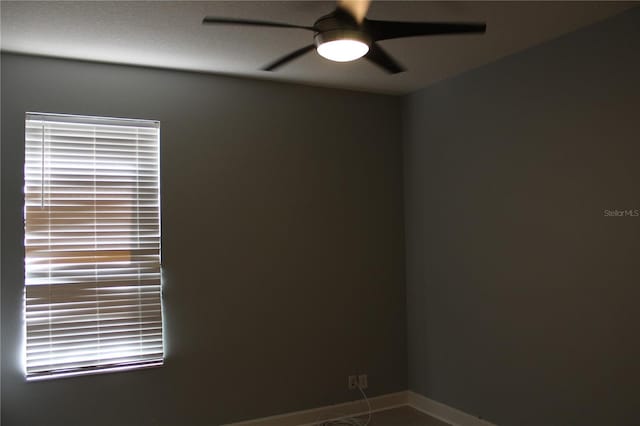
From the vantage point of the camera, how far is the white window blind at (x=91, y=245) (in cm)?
347

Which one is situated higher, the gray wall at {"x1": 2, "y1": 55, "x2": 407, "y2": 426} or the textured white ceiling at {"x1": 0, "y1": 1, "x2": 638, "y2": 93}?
the textured white ceiling at {"x1": 0, "y1": 1, "x2": 638, "y2": 93}

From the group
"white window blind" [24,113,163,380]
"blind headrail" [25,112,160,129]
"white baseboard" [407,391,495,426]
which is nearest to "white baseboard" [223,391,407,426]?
"white baseboard" [407,391,495,426]

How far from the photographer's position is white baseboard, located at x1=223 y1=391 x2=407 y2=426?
4.09 metres

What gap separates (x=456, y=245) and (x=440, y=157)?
0.75 m

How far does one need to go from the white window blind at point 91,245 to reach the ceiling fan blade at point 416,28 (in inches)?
80.2

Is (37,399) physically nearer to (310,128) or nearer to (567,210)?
(310,128)

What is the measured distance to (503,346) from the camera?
147 inches

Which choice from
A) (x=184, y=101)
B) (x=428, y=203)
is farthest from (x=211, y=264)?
(x=428, y=203)

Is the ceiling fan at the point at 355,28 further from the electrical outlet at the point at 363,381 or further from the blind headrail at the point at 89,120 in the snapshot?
the electrical outlet at the point at 363,381

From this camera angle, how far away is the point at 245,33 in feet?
10.3

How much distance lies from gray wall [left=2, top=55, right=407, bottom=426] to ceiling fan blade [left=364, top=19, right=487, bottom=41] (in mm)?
1893

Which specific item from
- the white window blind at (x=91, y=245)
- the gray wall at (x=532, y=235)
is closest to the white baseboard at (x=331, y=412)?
the gray wall at (x=532, y=235)

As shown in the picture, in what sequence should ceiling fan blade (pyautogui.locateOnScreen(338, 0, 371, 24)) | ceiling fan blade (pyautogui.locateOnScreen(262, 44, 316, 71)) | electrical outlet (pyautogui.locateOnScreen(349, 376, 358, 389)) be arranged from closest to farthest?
ceiling fan blade (pyautogui.locateOnScreen(338, 0, 371, 24))
ceiling fan blade (pyautogui.locateOnScreen(262, 44, 316, 71))
electrical outlet (pyautogui.locateOnScreen(349, 376, 358, 389))
